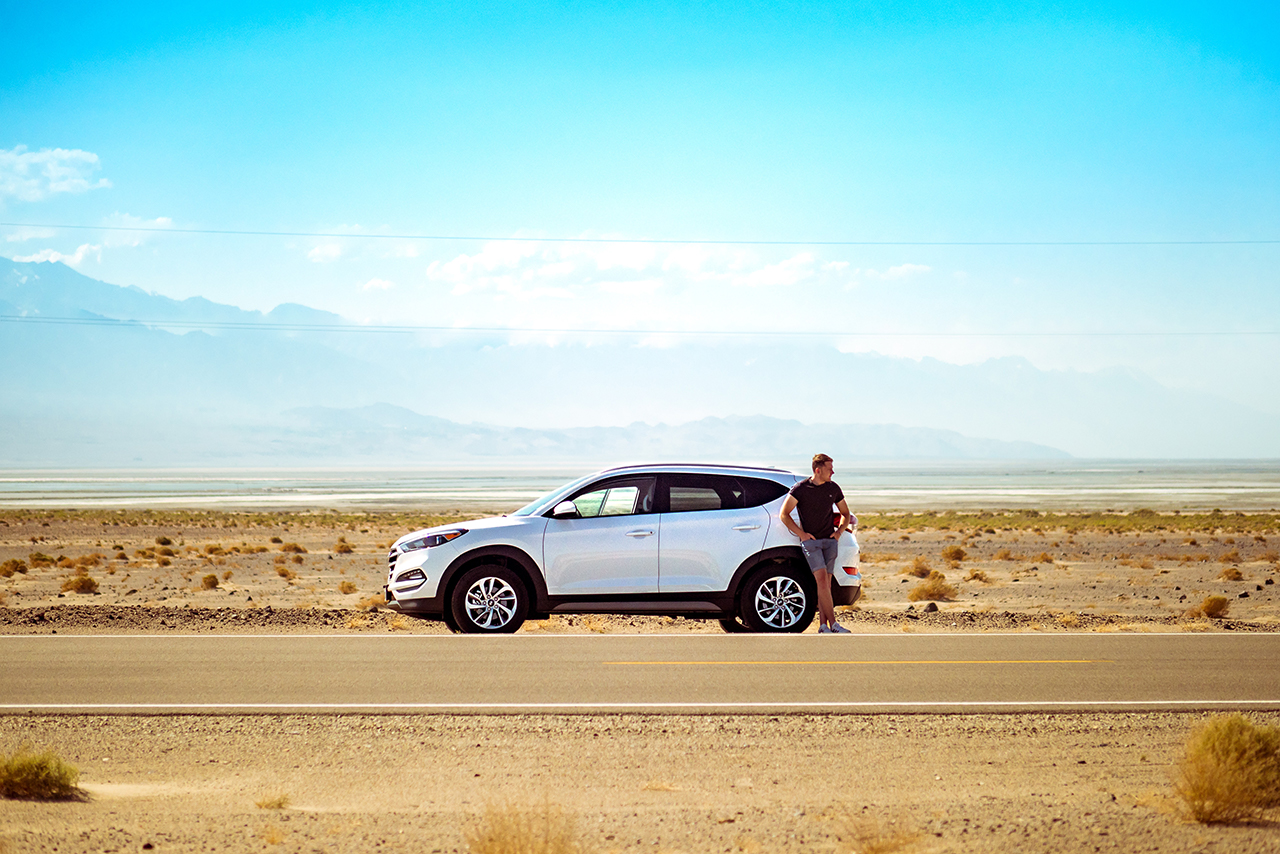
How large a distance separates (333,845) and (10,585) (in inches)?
896

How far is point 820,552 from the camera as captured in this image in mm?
13203

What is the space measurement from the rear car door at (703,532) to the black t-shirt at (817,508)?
487 mm

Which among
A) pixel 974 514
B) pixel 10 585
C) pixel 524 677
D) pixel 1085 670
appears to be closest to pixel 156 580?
pixel 10 585

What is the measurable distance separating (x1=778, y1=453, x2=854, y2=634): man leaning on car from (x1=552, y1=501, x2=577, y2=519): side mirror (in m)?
2.47

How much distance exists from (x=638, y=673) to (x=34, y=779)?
222 inches

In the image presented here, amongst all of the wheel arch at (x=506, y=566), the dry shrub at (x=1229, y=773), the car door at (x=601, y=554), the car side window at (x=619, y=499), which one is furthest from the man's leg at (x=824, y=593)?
the dry shrub at (x=1229, y=773)

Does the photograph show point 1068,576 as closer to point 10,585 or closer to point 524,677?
point 524,677

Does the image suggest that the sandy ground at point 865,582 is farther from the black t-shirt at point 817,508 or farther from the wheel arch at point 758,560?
the black t-shirt at point 817,508

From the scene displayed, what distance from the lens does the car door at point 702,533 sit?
1325 cm

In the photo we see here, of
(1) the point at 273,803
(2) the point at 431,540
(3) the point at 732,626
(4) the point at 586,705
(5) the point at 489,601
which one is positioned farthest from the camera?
(3) the point at 732,626

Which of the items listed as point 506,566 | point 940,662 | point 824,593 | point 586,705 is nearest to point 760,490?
point 824,593

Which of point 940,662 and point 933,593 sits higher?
point 940,662

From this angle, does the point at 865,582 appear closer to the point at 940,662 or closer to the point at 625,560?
the point at 625,560

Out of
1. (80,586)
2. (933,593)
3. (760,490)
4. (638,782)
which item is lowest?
(933,593)
